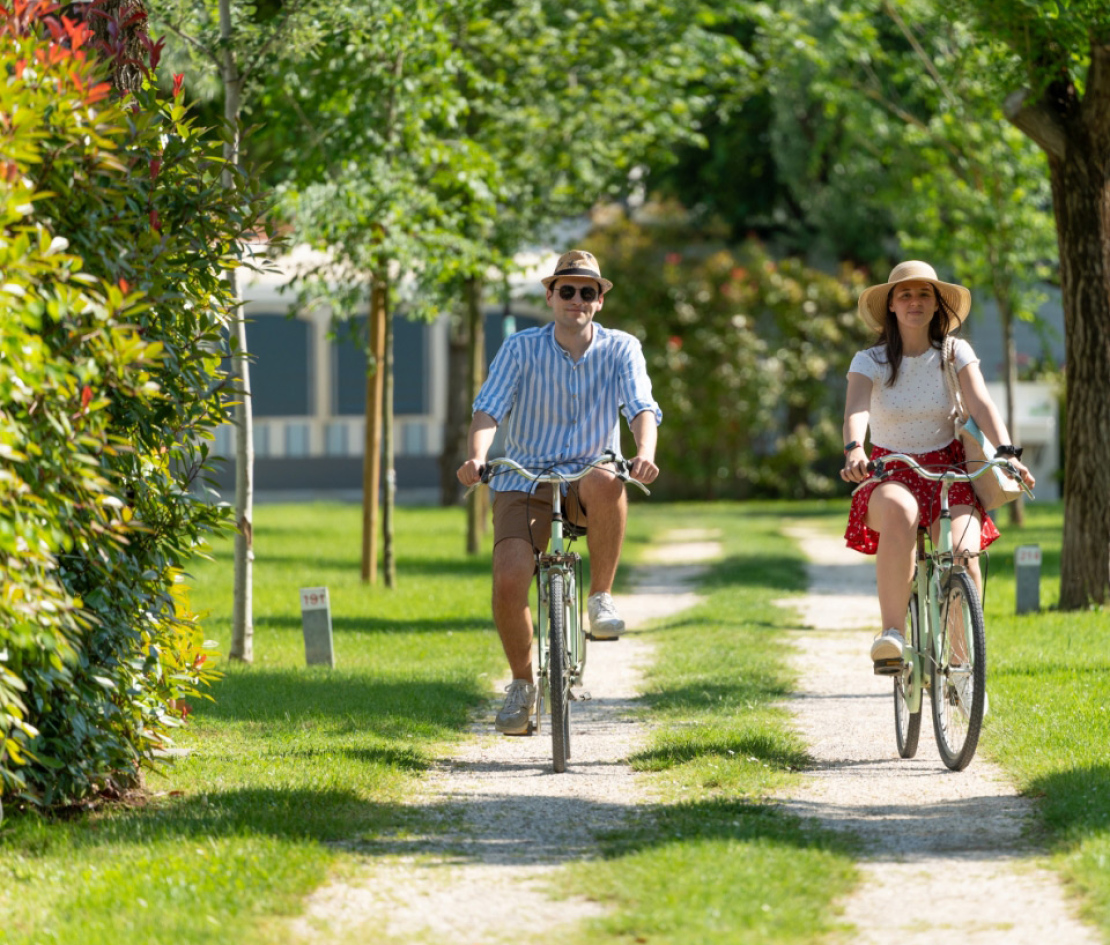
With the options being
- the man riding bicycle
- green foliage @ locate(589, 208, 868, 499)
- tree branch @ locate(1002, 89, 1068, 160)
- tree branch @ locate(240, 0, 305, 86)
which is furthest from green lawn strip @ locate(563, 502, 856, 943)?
green foliage @ locate(589, 208, 868, 499)

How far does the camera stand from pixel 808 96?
967 inches

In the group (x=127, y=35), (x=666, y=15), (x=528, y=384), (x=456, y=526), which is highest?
(x=666, y=15)

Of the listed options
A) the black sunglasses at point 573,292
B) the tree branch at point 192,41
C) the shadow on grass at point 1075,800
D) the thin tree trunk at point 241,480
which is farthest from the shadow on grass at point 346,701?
the tree branch at point 192,41

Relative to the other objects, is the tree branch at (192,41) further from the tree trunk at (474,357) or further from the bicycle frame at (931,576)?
the tree trunk at (474,357)

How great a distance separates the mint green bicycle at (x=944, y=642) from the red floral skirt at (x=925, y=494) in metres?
0.11

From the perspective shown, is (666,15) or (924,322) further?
(666,15)

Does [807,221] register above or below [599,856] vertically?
above

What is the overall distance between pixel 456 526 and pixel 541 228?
5799 millimetres

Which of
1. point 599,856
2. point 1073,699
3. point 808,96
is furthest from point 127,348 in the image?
point 808,96

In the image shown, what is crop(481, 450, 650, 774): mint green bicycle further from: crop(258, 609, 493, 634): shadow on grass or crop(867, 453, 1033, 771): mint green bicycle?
crop(258, 609, 493, 634): shadow on grass

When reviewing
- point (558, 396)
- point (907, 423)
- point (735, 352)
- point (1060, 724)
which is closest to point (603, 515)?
point (558, 396)

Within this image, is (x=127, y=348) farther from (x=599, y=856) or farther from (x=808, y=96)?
(x=808, y=96)

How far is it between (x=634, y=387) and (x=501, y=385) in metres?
0.53

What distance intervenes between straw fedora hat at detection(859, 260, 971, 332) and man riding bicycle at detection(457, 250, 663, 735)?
997mm
